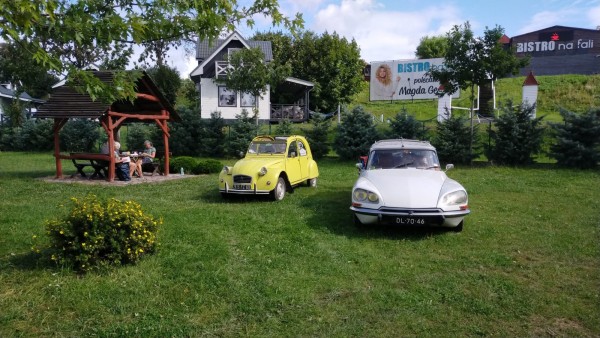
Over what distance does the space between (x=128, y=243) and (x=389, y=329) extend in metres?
3.30

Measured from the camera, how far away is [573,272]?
580 centimetres

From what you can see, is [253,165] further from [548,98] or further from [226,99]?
[548,98]

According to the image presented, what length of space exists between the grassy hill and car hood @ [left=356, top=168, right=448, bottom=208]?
2255 centimetres

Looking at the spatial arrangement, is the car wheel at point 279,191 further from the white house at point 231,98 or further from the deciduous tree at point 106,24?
the white house at point 231,98

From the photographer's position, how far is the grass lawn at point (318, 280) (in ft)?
14.4

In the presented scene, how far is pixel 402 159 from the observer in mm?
9039

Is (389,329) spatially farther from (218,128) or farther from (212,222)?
(218,128)

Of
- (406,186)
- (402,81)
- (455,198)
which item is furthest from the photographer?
(402,81)

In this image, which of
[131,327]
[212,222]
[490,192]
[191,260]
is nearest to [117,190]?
[212,222]

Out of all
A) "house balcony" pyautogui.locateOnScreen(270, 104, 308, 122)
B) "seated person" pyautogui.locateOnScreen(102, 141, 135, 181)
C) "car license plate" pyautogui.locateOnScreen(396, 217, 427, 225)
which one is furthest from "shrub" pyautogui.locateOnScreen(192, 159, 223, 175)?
"house balcony" pyautogui.locateOnScreen(270, 104, 308, 122)

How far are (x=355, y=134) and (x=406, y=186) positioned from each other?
12.4 meters

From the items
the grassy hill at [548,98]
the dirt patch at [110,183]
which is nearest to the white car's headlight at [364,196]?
the dirt patch at [110,183]

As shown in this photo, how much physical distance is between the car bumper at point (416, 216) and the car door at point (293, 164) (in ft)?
14.1

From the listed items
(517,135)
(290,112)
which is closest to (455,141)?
(517,135)
